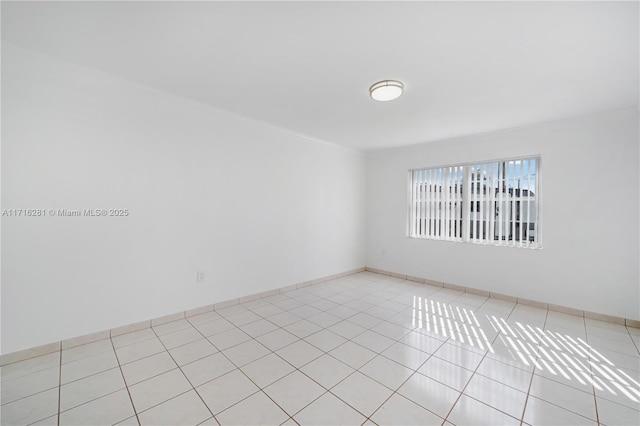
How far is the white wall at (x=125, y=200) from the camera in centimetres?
220

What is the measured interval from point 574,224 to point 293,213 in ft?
12.6

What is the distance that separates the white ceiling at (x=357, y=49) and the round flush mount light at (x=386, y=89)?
3.3 inches

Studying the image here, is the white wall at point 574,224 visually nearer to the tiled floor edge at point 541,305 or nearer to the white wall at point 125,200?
the tiled floor edge at point 541,305

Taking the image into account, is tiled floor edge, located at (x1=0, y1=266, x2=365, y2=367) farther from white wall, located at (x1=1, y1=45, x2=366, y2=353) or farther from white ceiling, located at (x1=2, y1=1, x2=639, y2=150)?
white ceiling, located at (x1=2, y1=1, x2=639, y2=150)

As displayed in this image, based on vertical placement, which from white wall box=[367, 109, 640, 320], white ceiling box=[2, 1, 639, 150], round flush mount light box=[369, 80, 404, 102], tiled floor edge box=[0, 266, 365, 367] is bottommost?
tiled floor edge box=[0, 266, 365, 367]

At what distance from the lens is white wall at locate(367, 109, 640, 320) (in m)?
3.10

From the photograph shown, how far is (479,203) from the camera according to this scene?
427cm

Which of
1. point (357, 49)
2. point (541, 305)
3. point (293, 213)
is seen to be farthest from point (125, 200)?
point (541, 305)

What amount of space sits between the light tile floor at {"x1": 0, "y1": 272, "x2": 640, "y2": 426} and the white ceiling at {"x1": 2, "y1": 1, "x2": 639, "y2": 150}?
8.38ft

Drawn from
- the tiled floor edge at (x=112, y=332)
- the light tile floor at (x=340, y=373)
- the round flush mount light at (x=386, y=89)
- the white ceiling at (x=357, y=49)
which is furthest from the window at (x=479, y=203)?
the tiled floor edge at (x=112, y=332)

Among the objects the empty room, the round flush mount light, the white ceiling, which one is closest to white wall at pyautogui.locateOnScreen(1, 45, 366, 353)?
the empty room

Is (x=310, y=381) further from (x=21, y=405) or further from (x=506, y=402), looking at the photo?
(x=21, y=405)

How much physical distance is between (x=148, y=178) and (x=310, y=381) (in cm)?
258

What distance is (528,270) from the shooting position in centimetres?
373
